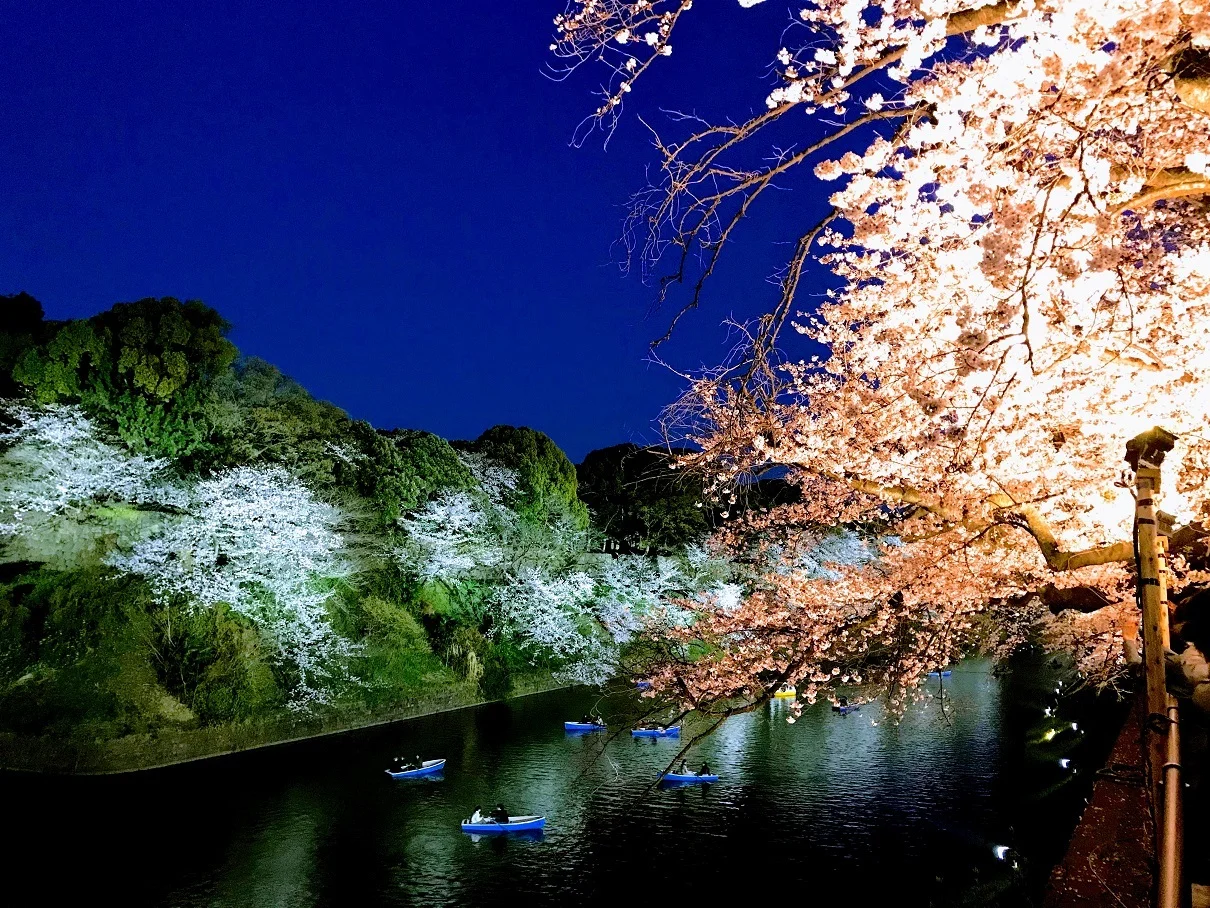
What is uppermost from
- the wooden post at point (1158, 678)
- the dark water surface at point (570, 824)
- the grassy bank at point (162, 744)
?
the wooden post at point (1158, 678)

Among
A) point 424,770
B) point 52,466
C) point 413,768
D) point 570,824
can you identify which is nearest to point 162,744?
point 413,768

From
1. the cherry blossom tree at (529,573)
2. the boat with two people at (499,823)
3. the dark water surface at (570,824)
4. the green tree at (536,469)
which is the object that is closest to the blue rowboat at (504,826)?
the boat with two people at (499,823)

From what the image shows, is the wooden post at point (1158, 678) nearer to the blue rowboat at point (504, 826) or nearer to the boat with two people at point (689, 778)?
the blue rowboat at point (504, 826)

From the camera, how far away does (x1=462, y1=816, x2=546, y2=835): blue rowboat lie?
39.4ft

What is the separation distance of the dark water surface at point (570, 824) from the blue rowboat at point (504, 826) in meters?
0.19

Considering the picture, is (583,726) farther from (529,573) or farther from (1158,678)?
(1158,678)

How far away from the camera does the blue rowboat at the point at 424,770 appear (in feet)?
48.6

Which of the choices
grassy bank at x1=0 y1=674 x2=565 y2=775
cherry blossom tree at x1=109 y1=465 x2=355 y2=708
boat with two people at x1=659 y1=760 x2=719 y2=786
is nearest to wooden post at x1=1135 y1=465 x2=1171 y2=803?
boat with two people at x1=659 y1=760 x2=719 y2=786

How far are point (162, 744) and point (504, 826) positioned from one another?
7054 millimetres

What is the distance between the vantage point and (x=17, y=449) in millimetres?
14867

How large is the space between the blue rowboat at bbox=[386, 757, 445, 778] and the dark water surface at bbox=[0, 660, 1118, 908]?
0.37 metres

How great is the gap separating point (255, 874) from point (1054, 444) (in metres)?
10.7

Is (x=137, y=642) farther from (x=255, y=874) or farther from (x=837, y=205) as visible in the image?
(x=837, y=205)

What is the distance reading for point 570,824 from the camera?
12758mm
